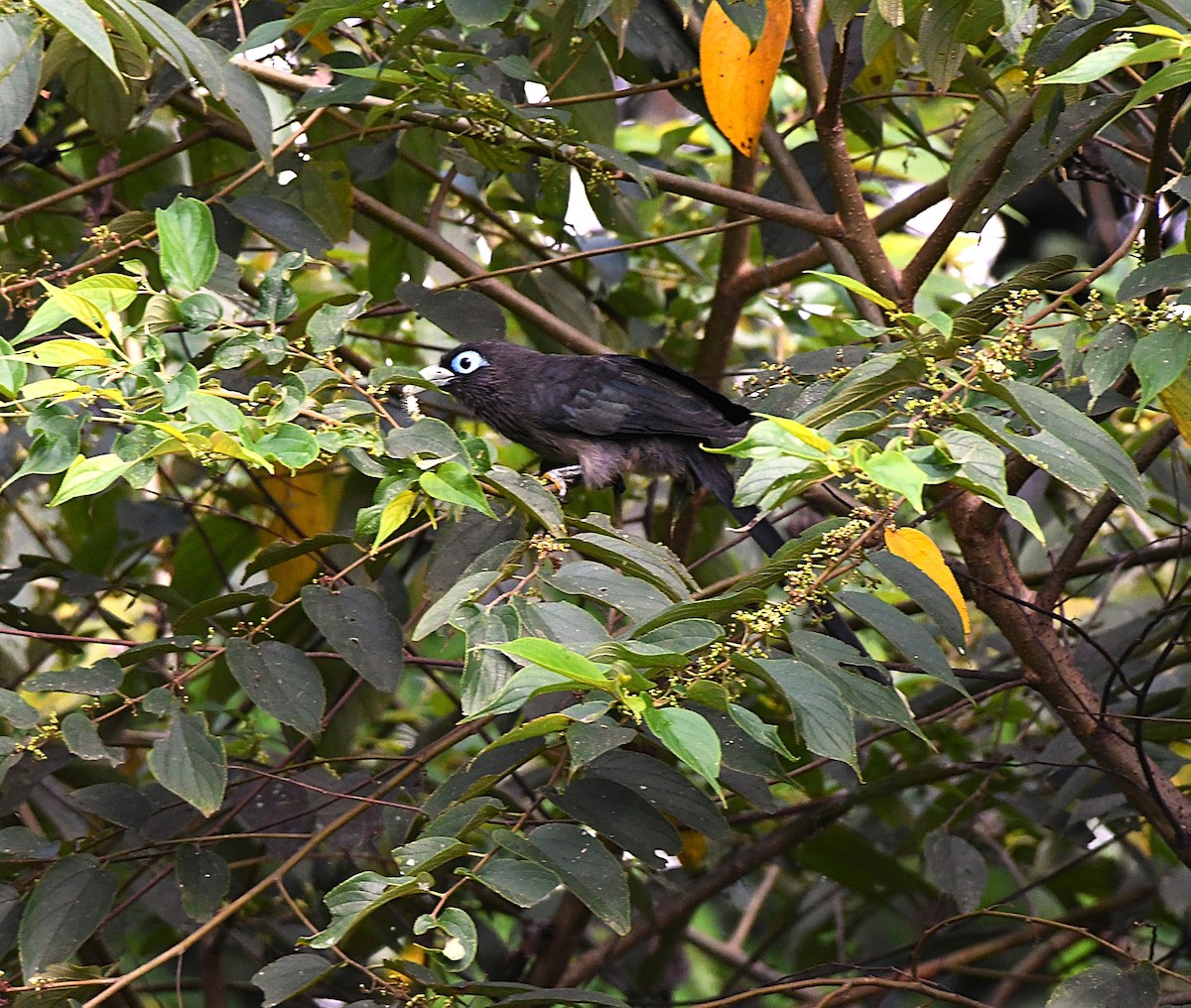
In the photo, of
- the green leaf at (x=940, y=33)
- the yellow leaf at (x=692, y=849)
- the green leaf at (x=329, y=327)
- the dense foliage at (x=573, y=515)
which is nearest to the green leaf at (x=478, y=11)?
the dense foliage at (x=573, y=515)

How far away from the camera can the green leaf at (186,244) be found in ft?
5.65

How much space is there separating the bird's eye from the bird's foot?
1.05ft

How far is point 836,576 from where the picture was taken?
5.34 feet

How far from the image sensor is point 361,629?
2.06 meters

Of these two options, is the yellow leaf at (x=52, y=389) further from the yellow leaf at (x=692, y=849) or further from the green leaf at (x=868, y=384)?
the yellow leaf at (x=692, y=849)

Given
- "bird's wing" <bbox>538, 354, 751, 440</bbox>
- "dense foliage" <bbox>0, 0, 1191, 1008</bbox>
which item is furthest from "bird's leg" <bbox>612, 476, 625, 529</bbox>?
"bird's wing" <bbox>538, 354, 751, 440</bbox>

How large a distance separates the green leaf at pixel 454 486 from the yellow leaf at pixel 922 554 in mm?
523

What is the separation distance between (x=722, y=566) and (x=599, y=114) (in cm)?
113

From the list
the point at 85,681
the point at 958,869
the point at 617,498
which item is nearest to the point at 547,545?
the point at 85,681

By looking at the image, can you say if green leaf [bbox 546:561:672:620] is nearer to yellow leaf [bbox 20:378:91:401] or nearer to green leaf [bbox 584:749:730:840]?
green leaf [bbox 584:749:730:840]

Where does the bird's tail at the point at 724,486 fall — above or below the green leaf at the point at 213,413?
below

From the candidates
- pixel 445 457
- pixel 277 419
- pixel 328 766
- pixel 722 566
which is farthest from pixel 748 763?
pixel 722 566

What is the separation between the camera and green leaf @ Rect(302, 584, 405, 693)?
79.2 inches

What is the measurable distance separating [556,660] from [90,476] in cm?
56
